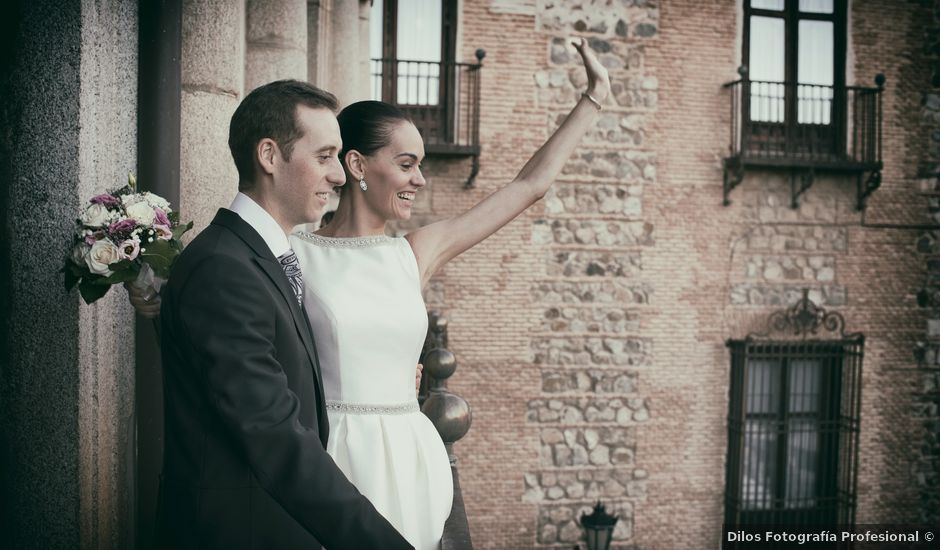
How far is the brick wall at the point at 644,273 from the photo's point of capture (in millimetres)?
9539

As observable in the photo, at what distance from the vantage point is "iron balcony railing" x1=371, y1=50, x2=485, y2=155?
9.44 metres

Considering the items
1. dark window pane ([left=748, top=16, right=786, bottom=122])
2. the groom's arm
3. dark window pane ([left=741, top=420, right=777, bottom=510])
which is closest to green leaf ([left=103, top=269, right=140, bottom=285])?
the groom's arm

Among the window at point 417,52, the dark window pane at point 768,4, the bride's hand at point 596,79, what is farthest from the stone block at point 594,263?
the bride's hand at point 596,79

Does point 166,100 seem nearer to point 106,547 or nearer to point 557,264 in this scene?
point 106,547

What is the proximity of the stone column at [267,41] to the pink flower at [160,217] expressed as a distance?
157cm

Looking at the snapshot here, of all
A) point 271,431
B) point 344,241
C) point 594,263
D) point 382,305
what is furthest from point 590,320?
point 271,431

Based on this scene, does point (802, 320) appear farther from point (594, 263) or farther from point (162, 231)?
point (162, 231)

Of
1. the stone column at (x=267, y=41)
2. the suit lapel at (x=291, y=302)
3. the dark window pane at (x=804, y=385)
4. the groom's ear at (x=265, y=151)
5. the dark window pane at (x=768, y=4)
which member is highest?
the dark window pane at (x=768, y=4)

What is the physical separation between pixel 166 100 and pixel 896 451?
10.3 m

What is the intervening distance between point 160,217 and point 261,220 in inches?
24.2

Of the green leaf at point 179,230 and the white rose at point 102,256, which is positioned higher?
the green leaf at point 179,230

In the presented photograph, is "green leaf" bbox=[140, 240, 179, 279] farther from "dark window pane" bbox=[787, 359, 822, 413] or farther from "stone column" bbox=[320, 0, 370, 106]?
"dark window pane" bbox=[787, 359, 822, 413]

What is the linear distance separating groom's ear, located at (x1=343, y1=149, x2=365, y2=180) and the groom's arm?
925mm

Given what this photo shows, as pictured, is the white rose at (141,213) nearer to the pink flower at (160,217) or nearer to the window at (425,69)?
the pink flower at (160,217)
